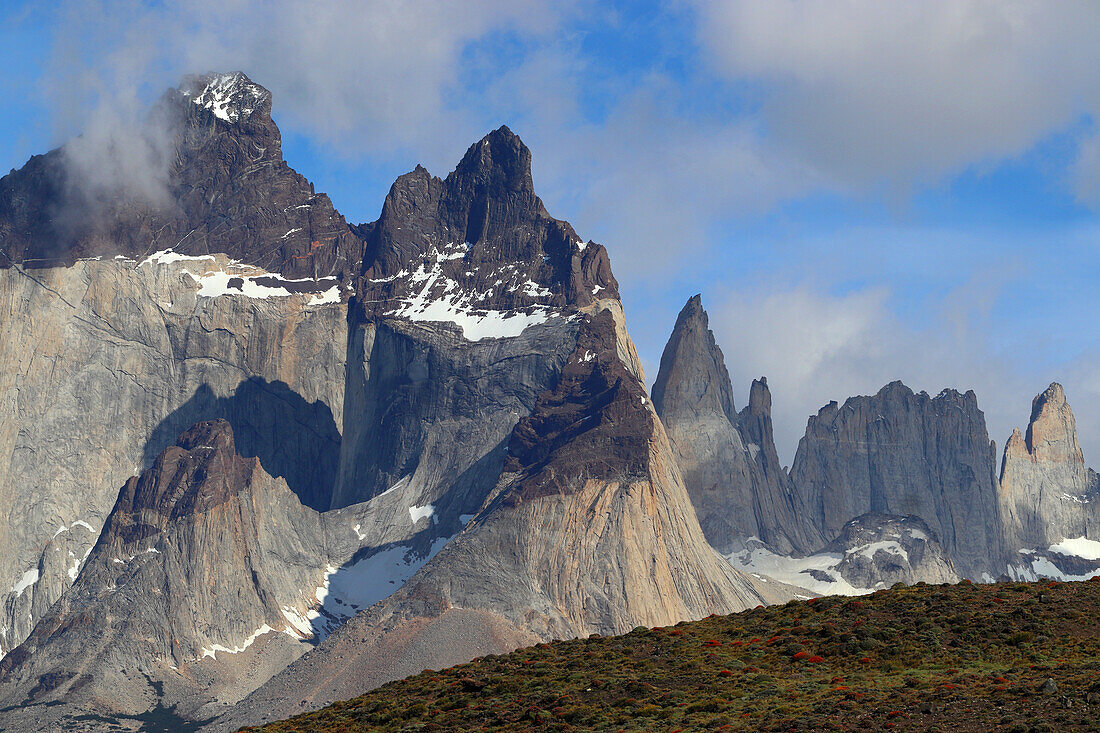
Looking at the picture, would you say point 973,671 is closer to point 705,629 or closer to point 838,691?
point 838,691

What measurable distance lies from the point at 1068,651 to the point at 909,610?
528 inches

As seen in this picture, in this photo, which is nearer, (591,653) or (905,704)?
(905,704)

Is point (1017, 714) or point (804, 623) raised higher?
point (804, 623)

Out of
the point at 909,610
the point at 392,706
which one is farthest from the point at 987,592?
the point at 392,706

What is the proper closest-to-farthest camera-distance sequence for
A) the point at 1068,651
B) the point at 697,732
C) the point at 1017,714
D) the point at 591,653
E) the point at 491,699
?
1. the point at 1017,714
2. the point at 697,732
3. the point at 1068,651
4. the point at 491,699
5. the point at 591,653

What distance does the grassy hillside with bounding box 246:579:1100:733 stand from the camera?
8244cm

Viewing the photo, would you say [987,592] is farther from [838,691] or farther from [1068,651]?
[838,691]

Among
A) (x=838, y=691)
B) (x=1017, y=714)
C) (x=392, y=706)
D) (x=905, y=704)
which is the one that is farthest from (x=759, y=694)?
(x=392, y=706)

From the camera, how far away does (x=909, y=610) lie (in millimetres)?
103625

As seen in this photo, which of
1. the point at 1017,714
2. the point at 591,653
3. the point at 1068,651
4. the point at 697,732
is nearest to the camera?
the point at 1017,714

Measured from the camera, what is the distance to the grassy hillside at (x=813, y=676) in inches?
3246

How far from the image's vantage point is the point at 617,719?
305 ft

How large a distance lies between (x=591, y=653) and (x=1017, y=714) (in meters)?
38.4

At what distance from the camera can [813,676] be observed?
95.4 m
